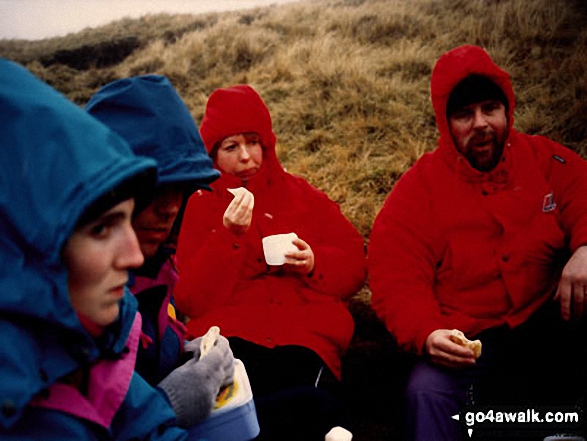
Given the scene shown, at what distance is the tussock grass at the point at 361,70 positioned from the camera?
505 centimetres

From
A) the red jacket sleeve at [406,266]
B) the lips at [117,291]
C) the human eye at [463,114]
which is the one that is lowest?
the red jacket sleeve at [406,266]

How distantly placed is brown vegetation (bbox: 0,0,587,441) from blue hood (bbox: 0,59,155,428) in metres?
1.95

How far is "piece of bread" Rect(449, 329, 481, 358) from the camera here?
2.13 meters

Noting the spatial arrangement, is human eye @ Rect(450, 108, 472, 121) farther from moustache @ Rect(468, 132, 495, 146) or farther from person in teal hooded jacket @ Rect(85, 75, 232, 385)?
person in teal hooded jacket @ Rect(85, 75, 232, 385)

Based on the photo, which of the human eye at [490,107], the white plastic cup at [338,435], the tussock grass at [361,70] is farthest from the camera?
the tussock grass at [361,70]

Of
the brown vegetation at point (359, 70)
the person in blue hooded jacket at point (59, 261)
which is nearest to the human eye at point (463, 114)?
the brown vegetation at point (359, 70)

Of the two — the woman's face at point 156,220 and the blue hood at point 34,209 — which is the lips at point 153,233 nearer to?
the woman's face at point 156,220

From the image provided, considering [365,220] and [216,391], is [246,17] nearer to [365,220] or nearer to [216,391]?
[365,220]

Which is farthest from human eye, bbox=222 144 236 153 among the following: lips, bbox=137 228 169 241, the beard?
the beard

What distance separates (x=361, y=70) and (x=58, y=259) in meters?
6.66

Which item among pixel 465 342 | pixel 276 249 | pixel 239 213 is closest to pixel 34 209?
pixel 239 213

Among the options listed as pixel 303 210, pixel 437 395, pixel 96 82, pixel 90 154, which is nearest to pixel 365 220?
pixel 303 210

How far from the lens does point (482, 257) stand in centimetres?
245

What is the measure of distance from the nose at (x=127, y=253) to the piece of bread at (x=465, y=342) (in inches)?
59.4
